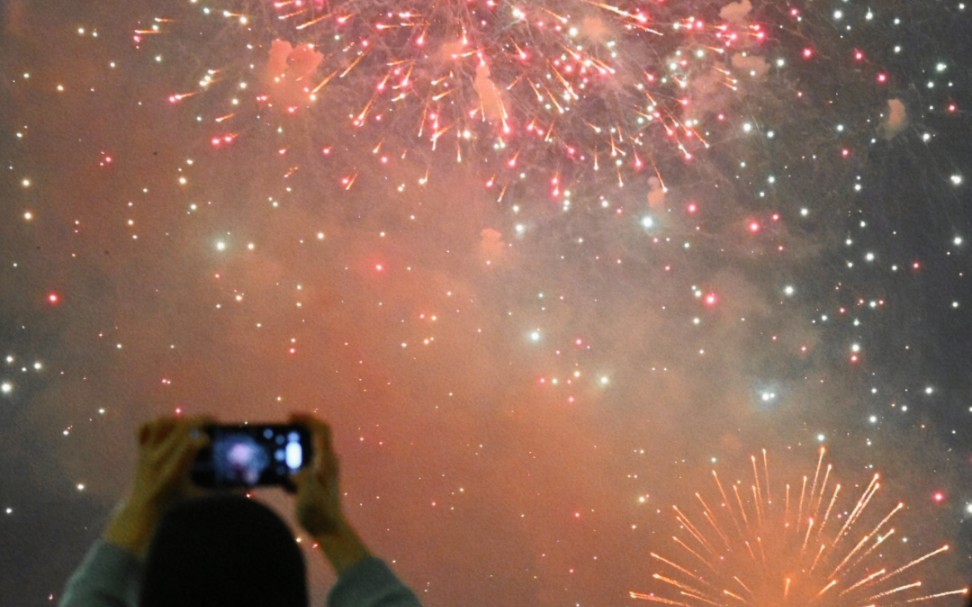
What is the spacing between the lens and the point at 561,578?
12.1ft

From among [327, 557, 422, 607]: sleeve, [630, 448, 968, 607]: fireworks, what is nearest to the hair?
[327, 557, 422, 607]: sleeve

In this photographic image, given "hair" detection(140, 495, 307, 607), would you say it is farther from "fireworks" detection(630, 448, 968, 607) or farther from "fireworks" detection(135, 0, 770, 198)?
"fireworks" detection(630, 448, 968, 607)

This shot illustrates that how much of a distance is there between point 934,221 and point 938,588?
167 cm

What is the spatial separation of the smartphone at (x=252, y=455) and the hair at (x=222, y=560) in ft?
0.39

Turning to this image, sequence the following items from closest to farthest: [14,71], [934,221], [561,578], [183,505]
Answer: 1. [183,505]
2. [14,71]
3. [561,578]
4. [934,221]

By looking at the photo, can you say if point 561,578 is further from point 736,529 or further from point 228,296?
point 228,296

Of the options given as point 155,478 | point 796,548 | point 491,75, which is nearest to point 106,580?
point 155,478

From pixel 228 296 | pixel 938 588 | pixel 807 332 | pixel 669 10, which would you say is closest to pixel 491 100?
pixel 669 10

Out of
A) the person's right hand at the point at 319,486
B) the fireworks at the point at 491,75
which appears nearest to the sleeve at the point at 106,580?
the person's right hand at the point at 319,486

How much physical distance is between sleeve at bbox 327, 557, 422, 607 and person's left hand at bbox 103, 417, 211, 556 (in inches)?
5.7

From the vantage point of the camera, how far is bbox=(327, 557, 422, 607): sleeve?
0.59 m

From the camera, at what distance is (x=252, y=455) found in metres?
0.72

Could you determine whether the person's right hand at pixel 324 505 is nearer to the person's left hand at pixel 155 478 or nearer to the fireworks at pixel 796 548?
the person's left hand at pixel 155 478

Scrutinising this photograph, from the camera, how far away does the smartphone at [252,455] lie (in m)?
0.70
